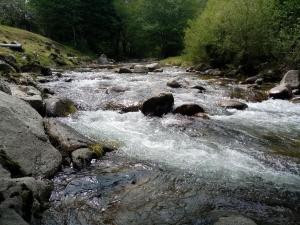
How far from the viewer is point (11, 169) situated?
8.75 meters

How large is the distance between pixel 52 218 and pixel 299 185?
631 centimetres

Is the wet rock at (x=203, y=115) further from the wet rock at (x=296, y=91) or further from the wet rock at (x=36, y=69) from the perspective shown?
the wet rock at (x=36, y=69)

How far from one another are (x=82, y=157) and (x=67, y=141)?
1091mm

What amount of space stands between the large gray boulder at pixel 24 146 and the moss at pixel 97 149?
121cm

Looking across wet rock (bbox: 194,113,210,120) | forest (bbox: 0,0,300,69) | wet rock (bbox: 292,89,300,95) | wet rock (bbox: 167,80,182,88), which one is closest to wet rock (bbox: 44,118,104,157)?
wet rock (bbox: 194,113,210,120)

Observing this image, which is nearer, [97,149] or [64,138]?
[97,149]

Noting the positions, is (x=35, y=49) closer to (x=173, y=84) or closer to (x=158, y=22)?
(x=173, y=84)

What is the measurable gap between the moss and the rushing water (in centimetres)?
29

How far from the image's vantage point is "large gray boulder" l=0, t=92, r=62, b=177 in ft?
30.0

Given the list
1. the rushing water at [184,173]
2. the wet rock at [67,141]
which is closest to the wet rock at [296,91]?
the rushing water at [184,173]

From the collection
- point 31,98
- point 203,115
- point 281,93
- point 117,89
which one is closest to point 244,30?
point 281,93

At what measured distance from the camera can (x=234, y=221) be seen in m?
7.44

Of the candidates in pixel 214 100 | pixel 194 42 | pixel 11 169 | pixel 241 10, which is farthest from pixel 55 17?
pixel 11 169

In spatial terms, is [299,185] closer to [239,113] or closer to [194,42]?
[239,113]
